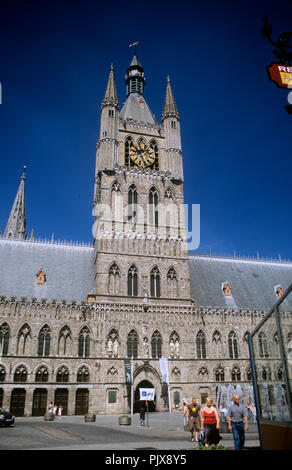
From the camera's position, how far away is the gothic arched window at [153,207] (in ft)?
135

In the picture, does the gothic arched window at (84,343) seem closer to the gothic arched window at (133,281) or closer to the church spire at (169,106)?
the gothic arched window at (133,281)

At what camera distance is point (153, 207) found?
4203 centimetres

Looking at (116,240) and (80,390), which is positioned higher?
(116,240)

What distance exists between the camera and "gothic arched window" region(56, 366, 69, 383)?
109 ft

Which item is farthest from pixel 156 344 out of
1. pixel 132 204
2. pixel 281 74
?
pixel 281 74

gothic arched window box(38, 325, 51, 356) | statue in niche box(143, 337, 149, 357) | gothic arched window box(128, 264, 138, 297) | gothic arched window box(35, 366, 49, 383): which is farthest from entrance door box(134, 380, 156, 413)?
gothic arched window box(38, 325, 51, 356)

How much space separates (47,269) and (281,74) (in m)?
33.0

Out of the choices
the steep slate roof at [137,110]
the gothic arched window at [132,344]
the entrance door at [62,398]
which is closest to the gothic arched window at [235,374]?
the gothic arched window at [132,344]

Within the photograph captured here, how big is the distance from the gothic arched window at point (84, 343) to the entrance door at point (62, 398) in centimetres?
325

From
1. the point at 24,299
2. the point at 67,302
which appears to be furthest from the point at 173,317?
the point at 24,299

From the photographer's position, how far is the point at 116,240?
1524 inches
